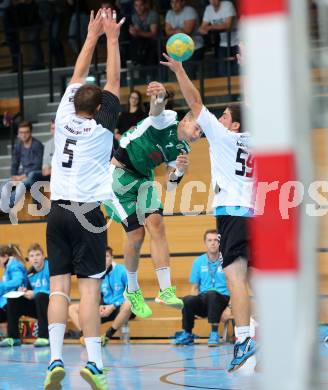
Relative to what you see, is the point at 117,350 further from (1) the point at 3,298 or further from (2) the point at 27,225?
(2) the point at 27,225

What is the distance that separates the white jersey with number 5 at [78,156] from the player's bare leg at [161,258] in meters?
1.68

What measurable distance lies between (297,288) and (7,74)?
1698 cm

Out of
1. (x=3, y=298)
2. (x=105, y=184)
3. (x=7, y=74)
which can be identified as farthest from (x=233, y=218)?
(x=7, y=74)

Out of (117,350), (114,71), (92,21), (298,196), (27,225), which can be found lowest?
(117,350)

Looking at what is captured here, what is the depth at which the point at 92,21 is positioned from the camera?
6434 millimetres

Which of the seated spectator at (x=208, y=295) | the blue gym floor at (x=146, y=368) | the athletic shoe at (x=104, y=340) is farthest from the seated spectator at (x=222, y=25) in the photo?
the blue gym floor at (x=146, y=368)

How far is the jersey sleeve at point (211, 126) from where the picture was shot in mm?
7016

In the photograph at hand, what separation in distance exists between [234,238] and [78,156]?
5.10ft

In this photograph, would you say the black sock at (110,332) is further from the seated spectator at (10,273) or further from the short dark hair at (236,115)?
the short dark hair at (236,115)

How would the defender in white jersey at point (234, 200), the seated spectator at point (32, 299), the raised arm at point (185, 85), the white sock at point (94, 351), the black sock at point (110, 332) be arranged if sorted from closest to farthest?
the white sock at point (94, 351)
the raised arm at point (185, 85)
the defender in white jersey at point (234, 200)
the black sock at point (110, 332)
the seated spectator at point (32, 299)

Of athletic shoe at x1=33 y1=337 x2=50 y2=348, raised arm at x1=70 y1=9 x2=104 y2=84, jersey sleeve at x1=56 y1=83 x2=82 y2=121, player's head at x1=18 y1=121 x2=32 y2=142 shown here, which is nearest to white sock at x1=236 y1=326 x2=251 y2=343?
jersey sleeve at x1=56 y1=83 x2=82 y2=121

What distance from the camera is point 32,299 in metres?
12.3

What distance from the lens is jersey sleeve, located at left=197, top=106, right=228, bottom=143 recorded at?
7016 millimetres

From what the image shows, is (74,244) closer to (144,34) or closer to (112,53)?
(112,53)
